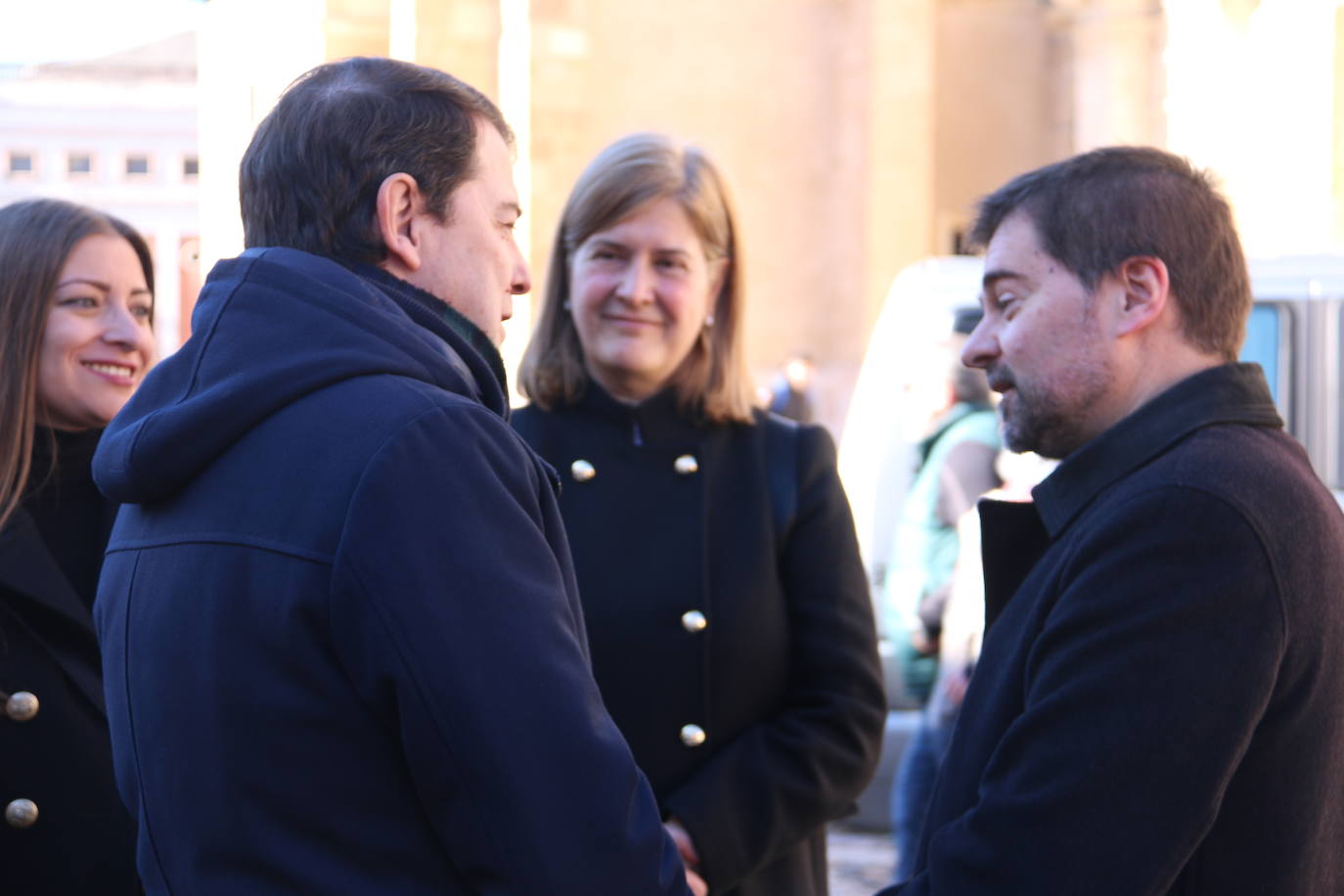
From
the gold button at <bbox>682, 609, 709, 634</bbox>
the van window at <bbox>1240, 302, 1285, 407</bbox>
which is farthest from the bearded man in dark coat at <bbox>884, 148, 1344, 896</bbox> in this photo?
the van window at <bbox>1240, 302, 1285, 407</bbox>

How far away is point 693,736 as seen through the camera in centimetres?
246

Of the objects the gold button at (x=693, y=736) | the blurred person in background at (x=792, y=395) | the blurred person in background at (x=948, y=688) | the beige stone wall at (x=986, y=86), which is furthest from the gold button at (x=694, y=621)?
the beige stone wall at (x=986, y=86)

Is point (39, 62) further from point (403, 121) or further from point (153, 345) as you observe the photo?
point (403, 121)

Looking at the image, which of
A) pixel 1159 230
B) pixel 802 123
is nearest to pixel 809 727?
pixel 1159 230

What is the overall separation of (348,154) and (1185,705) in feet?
3.38

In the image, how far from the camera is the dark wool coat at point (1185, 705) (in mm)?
1658

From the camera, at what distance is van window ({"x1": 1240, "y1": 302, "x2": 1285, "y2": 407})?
5.64m

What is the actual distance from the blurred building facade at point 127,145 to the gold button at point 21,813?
45.3 inches

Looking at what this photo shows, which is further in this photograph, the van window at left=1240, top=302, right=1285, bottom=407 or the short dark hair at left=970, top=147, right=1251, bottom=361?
the van window at left=1240, top=302, right=1285, bottom=407

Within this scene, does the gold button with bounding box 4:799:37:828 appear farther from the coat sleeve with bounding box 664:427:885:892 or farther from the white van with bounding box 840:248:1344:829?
the white van with bounding box 840:248:1344:829

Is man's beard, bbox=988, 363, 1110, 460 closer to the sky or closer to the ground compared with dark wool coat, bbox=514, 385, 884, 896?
closer to the sky

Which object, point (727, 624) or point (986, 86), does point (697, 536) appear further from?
point (986, 86)

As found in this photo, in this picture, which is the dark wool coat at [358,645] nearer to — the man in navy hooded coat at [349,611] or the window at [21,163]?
the man in navy hooded coat at [349,611]

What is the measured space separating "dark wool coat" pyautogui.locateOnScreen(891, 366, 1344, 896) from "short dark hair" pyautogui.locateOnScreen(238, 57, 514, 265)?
83cm
